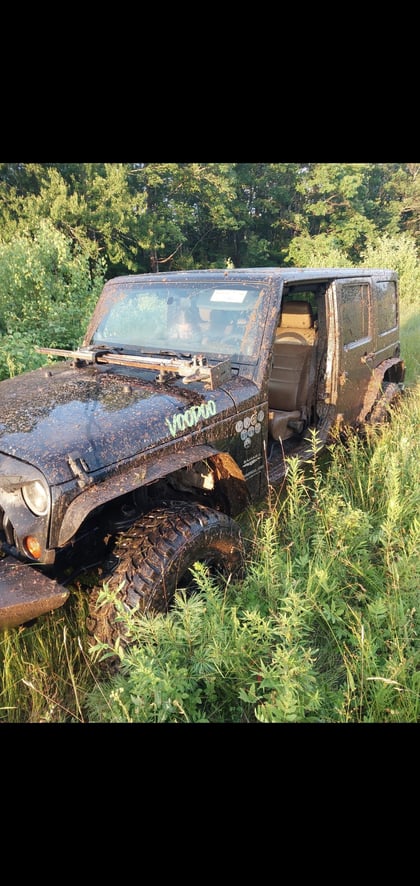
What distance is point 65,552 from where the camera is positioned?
7.51 feet

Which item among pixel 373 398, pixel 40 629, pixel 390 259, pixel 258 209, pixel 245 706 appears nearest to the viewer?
pixel 245 706

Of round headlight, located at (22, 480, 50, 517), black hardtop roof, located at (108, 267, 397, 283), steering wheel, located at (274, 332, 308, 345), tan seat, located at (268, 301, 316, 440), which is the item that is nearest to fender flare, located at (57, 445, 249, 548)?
round headlight, located at (22, 480, 50, 517)

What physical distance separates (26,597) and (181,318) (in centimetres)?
210

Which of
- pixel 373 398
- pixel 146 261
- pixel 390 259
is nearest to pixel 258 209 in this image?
pixel 146 261

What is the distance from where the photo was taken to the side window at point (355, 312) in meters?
4.07

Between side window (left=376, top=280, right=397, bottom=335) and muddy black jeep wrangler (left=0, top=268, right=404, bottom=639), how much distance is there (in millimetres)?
671

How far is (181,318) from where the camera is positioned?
10.7 feet

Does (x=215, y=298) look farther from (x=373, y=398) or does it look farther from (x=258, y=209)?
(x=258, y=209)

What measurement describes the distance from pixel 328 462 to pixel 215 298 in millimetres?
1789

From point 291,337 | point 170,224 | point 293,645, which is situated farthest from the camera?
point 170,224

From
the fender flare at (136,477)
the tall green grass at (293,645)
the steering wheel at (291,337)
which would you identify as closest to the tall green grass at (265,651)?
the tall green grass at (293,645)

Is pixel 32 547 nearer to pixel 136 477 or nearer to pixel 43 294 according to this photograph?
Result: pixel 136 477

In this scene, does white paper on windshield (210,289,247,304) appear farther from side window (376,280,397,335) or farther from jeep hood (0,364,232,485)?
side window (376,280,397,335)

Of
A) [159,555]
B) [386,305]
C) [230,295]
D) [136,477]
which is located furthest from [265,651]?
[386,305]
